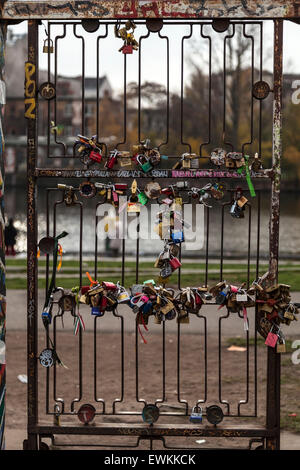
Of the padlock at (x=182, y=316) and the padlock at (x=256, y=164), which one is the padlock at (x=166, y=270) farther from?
the padlock at (x=256, y=164)

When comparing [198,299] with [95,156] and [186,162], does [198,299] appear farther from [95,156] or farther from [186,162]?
[95,156]

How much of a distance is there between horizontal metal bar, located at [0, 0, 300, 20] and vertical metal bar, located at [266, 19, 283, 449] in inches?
4.4

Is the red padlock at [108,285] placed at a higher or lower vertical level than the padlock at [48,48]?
lower

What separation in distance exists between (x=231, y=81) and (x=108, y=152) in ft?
130

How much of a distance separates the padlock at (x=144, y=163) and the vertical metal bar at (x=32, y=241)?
0.67 meters

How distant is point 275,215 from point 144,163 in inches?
35.5

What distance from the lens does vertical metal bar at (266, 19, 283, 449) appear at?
4.45 m

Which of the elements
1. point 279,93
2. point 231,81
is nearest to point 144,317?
point 279,93

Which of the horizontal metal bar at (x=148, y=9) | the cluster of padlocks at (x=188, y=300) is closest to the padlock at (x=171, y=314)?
the cluster of padlocks at (x=188, y=300)

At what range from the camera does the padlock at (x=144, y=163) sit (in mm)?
4531

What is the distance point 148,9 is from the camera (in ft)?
14.5

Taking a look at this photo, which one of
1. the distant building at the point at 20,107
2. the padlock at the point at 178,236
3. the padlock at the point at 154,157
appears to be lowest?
the padlock at the point at 178,236

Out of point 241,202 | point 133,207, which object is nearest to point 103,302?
point 133,207


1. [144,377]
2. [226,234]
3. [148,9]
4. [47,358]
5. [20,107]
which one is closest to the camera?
[148,9]
